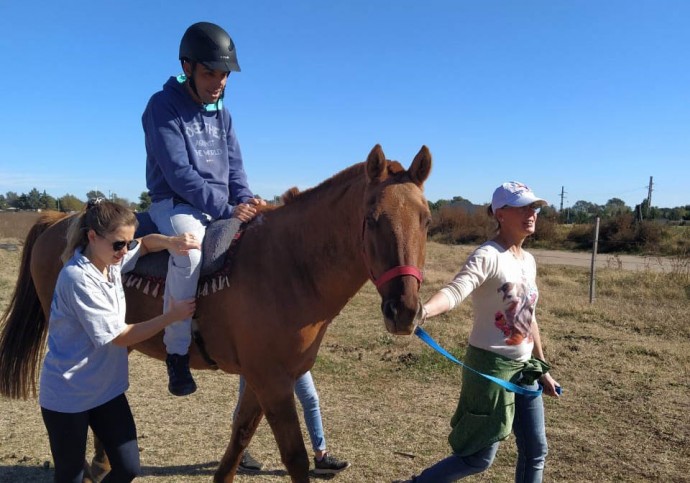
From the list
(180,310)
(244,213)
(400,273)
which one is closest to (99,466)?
(180,310)

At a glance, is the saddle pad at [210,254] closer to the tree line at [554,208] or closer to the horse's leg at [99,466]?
the horse's leg at [99,466]

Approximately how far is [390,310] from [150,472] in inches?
110

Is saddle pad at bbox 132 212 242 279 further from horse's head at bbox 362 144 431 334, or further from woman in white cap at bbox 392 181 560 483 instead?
woman in white cap at bbox 392 181 560 483

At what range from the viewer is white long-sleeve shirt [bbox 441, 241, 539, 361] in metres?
2.62

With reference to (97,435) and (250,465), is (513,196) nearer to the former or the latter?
(97,435)

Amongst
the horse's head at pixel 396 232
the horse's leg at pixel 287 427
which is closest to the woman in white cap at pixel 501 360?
the horse's head at pixel 396 232

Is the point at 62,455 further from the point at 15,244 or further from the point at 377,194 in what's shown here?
the point at 15,244

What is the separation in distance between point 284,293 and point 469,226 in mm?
28196

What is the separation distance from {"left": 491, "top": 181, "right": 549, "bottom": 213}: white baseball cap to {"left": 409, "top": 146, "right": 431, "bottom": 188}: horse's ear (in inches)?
18.0

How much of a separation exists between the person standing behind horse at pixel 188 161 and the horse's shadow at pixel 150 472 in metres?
1.29

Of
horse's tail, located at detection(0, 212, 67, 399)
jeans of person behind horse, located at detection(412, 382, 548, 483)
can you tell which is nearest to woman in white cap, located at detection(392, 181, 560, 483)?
jeans of person behind horse, located at detection(412, 382, 548, 483)

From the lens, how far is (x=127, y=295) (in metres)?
3.13

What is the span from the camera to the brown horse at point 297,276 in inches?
93.3

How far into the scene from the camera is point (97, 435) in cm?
241
